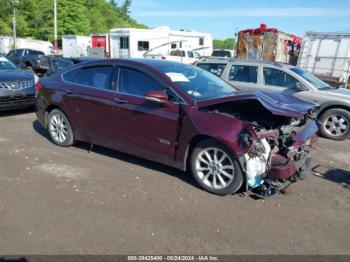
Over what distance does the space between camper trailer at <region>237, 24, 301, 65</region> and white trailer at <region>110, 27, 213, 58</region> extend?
396 inches

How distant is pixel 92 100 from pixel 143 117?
108cm

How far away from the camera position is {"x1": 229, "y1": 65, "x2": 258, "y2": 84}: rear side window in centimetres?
892

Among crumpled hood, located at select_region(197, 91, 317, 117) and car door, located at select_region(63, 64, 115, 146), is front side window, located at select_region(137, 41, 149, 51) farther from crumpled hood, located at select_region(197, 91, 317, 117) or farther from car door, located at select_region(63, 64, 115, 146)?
crumpled hood, located at select_region(197, 91, 317, 117)

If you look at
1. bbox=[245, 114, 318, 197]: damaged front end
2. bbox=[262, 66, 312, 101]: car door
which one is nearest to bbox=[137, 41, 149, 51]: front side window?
bbox=[262, 66, 312, 101]: car door

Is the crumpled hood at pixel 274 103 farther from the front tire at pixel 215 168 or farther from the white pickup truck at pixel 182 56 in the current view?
the white pickup truck at pixel 182 56

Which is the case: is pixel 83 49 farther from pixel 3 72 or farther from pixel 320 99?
pixel 320 99

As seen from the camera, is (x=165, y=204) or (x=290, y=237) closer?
(x=290, y=237)

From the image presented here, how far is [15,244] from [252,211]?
8.06ft

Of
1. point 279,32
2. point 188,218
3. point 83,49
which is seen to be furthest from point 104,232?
point 83,49

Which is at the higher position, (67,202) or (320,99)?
(320,99)

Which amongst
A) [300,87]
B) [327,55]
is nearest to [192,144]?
[300,87]

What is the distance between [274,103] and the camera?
450 centimetres

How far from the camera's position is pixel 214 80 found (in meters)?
5.68

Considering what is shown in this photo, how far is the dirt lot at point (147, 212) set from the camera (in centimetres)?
345
